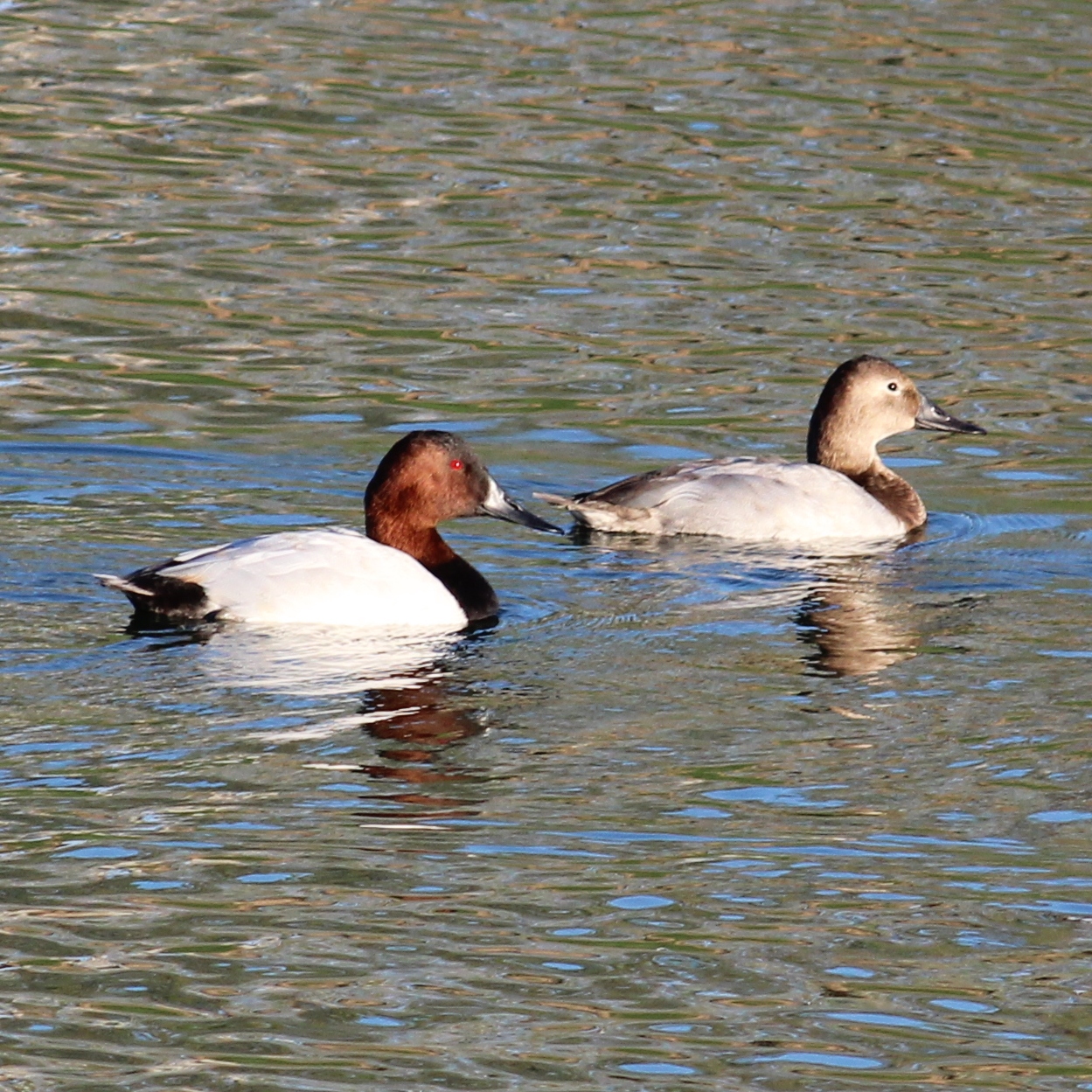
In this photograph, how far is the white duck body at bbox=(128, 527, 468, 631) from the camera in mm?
8969

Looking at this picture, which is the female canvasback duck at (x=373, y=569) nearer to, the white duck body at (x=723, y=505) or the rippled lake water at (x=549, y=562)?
the rippled lake water at (x=549, y=562)

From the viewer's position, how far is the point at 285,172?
1683 centimetres

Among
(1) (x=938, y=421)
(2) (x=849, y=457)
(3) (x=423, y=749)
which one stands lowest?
(3) (x=423, y=749)

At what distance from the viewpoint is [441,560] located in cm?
970

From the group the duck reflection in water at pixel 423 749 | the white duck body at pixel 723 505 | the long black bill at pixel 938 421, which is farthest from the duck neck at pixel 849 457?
the duck reflection in water at pixel 423 749

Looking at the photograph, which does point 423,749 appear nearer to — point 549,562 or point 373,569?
point 373,569

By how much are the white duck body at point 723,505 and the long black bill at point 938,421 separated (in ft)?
3.99

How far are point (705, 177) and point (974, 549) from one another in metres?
6.66

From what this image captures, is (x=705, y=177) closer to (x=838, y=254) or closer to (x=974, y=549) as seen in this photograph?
(x=838, y=254)

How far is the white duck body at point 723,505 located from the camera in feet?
35.2

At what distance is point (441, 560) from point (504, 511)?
16.6 inches

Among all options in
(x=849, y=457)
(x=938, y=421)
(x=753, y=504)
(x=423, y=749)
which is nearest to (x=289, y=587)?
(x=423, y=749)

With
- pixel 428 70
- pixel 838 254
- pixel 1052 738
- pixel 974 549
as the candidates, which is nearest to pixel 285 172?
pixel 428 70

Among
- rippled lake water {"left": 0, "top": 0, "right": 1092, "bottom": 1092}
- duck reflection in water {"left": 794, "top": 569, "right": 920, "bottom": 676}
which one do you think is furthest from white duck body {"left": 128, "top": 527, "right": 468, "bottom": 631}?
duck reflection in water {"left": 794, "top": 569, "right": 920, "bottom": 676}
